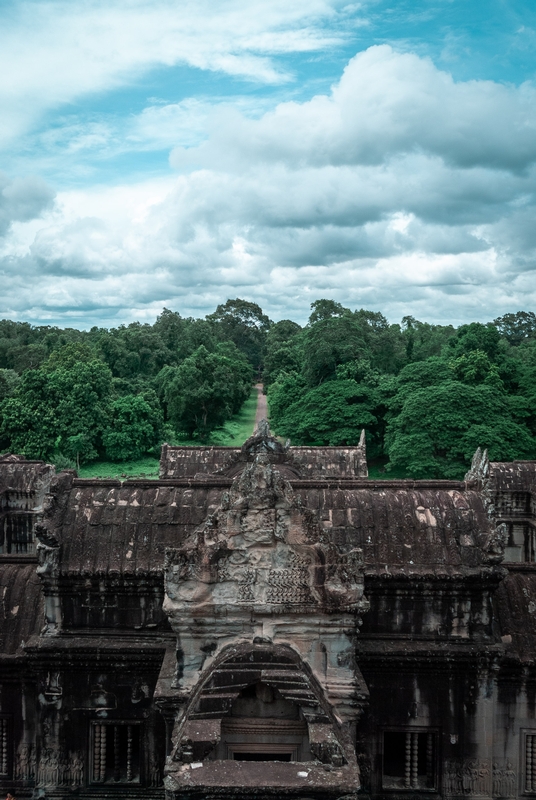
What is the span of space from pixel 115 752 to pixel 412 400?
128ft

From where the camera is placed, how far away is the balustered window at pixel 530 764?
1423 cm

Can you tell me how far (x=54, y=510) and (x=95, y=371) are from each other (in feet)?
160

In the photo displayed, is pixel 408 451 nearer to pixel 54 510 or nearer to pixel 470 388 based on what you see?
pixel 470 388

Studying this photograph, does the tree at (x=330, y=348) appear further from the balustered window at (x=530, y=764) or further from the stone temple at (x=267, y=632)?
the balustered window at (x=530, y=764)

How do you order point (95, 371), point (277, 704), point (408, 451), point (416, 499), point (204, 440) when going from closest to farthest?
1. point (277, 704)
2. point (416, 499)
3. point (408, 451)
4. point (95, 371)
5. point (204, 440)

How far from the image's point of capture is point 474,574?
538 inches

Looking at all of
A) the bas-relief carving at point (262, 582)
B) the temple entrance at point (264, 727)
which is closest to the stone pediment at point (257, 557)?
the bas-relief carving at point (262, 582)

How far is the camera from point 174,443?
67500 millimetres

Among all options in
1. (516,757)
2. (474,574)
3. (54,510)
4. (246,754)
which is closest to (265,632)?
(246,754)

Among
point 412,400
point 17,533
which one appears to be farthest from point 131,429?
point 17,533

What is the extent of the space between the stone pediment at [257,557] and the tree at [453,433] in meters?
37.0

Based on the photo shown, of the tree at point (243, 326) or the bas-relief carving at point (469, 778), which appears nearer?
the bas-relief carving at point (469, 778)

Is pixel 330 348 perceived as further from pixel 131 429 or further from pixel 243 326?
pixel 243 326

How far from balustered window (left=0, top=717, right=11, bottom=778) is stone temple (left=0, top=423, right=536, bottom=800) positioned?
0.03m
